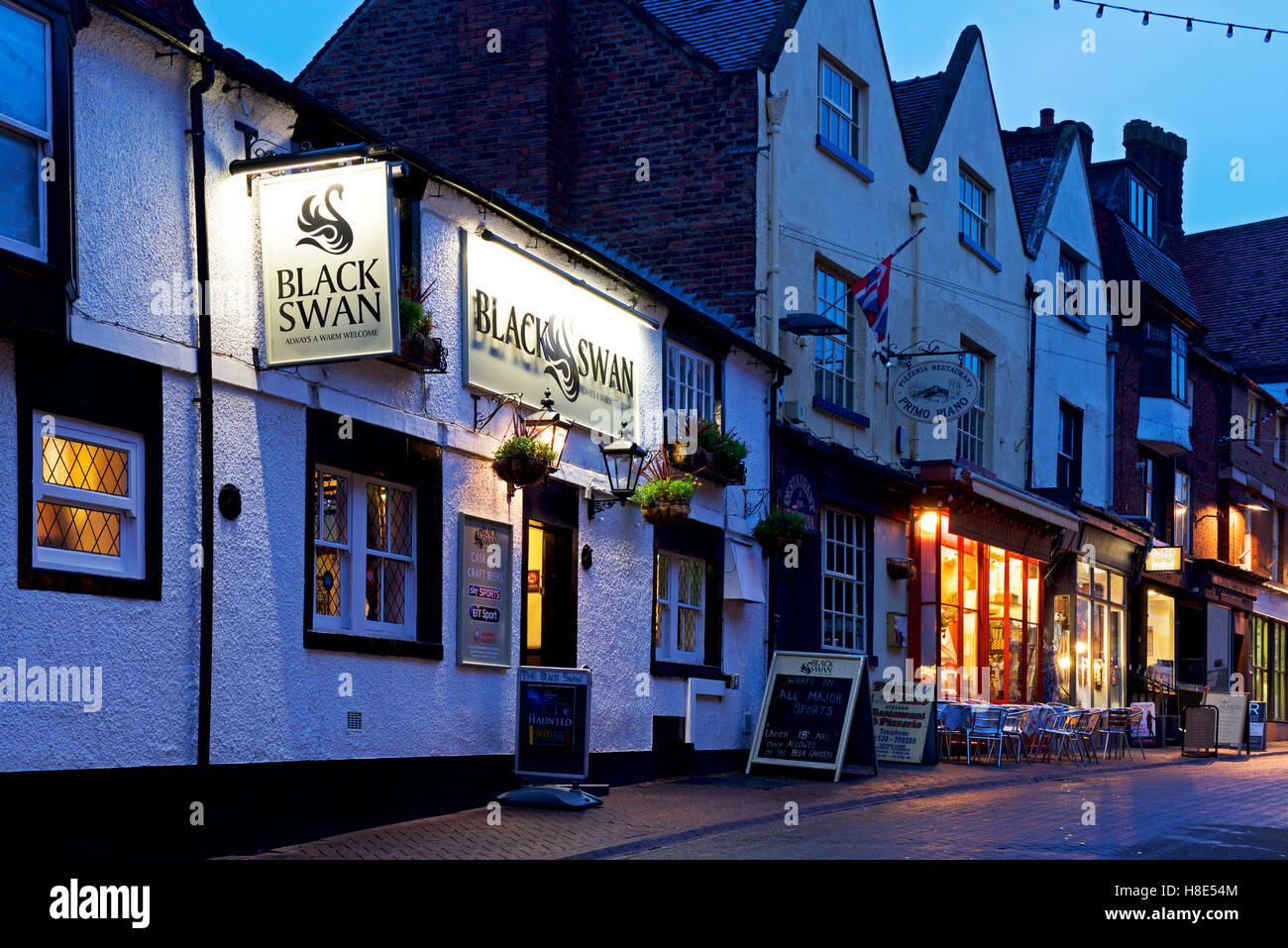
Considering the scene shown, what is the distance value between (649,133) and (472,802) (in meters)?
10.1

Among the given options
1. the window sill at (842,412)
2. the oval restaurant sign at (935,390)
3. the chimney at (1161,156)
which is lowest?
the window sill at (842,412)

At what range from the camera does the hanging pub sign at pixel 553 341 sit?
44.8 feet

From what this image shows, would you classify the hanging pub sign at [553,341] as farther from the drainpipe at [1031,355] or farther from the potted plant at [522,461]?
the drainpipe at [1031,355]

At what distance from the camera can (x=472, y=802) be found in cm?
1316

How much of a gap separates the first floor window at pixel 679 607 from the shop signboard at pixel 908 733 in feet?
11.6

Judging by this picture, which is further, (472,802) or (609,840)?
(472,802)

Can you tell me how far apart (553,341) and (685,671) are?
425 centimetres

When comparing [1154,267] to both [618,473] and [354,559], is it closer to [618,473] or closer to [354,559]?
[618,473]

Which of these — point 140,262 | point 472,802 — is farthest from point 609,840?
point 140,262

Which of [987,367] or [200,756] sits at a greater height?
[987,367]

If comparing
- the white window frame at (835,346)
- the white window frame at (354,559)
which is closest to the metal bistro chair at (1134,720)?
the white window frame at (835,346)

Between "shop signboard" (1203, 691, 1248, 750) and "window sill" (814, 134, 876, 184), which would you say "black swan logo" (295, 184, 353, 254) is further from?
"shop signboard" (1203, 691, 1248, 750)

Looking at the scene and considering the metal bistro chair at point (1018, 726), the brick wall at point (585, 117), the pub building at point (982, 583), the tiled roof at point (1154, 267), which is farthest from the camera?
the tiled roof at point (1154, 267)

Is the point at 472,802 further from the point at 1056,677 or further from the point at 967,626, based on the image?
the point at 1056,677
